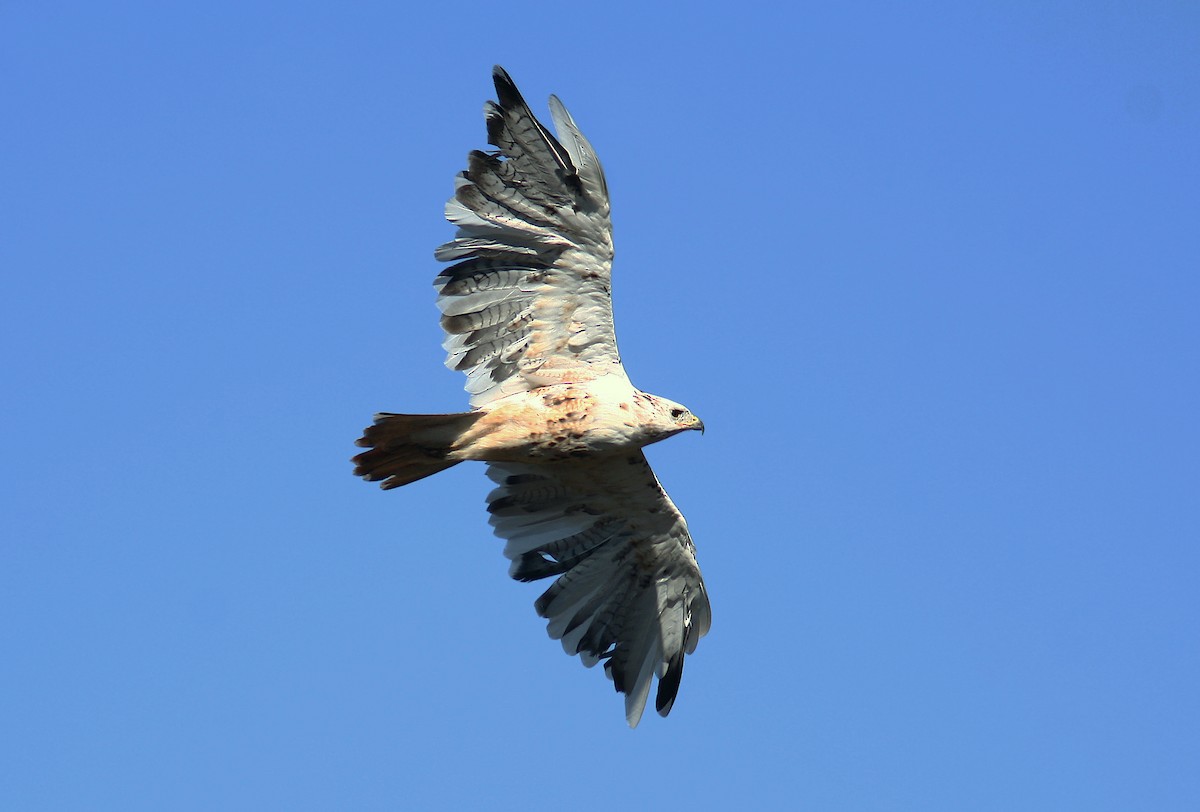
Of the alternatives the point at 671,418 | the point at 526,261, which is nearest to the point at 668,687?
the point at 671,418

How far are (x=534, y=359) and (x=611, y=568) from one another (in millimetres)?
1874

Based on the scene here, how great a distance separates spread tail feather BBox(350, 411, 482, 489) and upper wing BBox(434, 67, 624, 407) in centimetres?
39

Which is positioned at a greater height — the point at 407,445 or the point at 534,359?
the point at 534,359

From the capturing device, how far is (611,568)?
1081 cm

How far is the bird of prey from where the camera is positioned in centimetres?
952

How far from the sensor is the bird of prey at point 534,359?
9.52 metres

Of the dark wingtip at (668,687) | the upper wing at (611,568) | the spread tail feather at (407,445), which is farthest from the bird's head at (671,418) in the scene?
the dark wingtip at (668,687)

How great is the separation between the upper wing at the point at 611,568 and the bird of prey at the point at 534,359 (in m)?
0.02

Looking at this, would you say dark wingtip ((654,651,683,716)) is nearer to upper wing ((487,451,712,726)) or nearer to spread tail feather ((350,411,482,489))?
upper wing ((487,451,712,726))

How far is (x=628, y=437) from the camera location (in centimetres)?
971

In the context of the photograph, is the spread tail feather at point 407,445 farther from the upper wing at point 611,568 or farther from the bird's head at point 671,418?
the bird's head at point 671,418

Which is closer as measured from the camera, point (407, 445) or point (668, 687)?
point (407, 445)

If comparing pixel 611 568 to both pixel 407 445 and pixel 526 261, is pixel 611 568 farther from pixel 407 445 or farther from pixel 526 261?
pixel 526 261

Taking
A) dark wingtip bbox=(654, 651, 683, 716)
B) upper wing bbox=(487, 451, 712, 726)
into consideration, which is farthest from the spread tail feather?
dark wingtip bbox=(654, 651, 683, 716)
